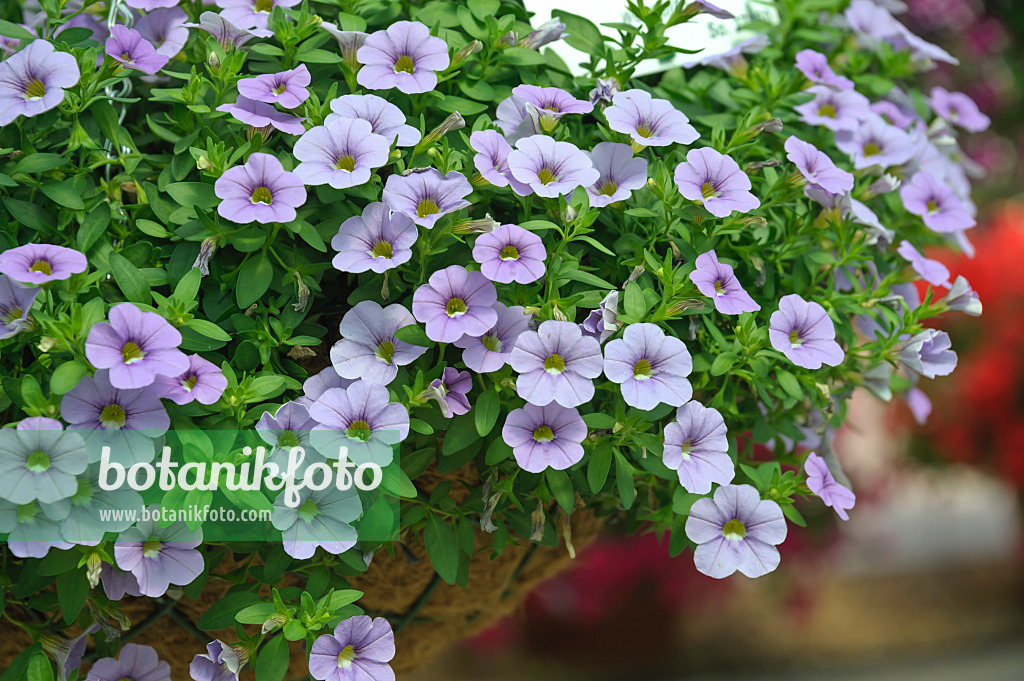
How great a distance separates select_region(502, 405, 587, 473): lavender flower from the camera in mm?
502

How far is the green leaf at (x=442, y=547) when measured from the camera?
0.55 metres

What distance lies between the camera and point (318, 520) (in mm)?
502

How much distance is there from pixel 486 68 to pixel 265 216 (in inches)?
8.5

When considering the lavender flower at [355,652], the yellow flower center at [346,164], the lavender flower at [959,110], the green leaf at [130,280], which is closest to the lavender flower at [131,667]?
the lavender flower at [355,652]

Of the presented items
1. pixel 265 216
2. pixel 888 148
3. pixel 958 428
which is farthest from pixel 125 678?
pixel 958 428

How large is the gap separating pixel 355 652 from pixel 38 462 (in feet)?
0.66

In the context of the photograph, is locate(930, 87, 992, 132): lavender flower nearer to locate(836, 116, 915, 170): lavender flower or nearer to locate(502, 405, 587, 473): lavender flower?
locate(836, 116, 915, 170): lavender flower

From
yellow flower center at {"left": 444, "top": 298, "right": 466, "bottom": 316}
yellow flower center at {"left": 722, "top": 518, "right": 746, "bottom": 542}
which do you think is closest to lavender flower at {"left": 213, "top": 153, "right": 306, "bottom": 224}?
yellow flower center at {"left": 444, "top": 298, "right": 466, "bottom": 316}

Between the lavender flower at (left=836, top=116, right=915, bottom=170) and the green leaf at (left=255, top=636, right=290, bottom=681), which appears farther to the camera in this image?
the lavender flower at (left=836, top=116, right=915, bottom=170)

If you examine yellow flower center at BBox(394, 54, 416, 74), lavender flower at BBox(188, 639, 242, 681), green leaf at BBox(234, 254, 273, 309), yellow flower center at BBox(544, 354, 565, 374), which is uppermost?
yellow flower center at BBox(394, 54, 416, 74)

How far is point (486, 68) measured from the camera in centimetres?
64

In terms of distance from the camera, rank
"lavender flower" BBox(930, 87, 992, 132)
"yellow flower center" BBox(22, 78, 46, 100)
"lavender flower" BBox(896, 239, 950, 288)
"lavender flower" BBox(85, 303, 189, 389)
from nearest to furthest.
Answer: "lavender flower" BBox(85, 303, 189, 389)
"yellow flower center" BBox(22, 78, 46, 100)
"lavender flower" BBox(896, 239, 950, 288)
"lavender flower" BBox(930, 87, 992, 132)

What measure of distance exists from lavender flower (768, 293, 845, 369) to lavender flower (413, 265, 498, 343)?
181 millimetres

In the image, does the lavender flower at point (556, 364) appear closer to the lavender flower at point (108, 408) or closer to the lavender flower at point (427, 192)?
the lavender flower at point (427, 192)
